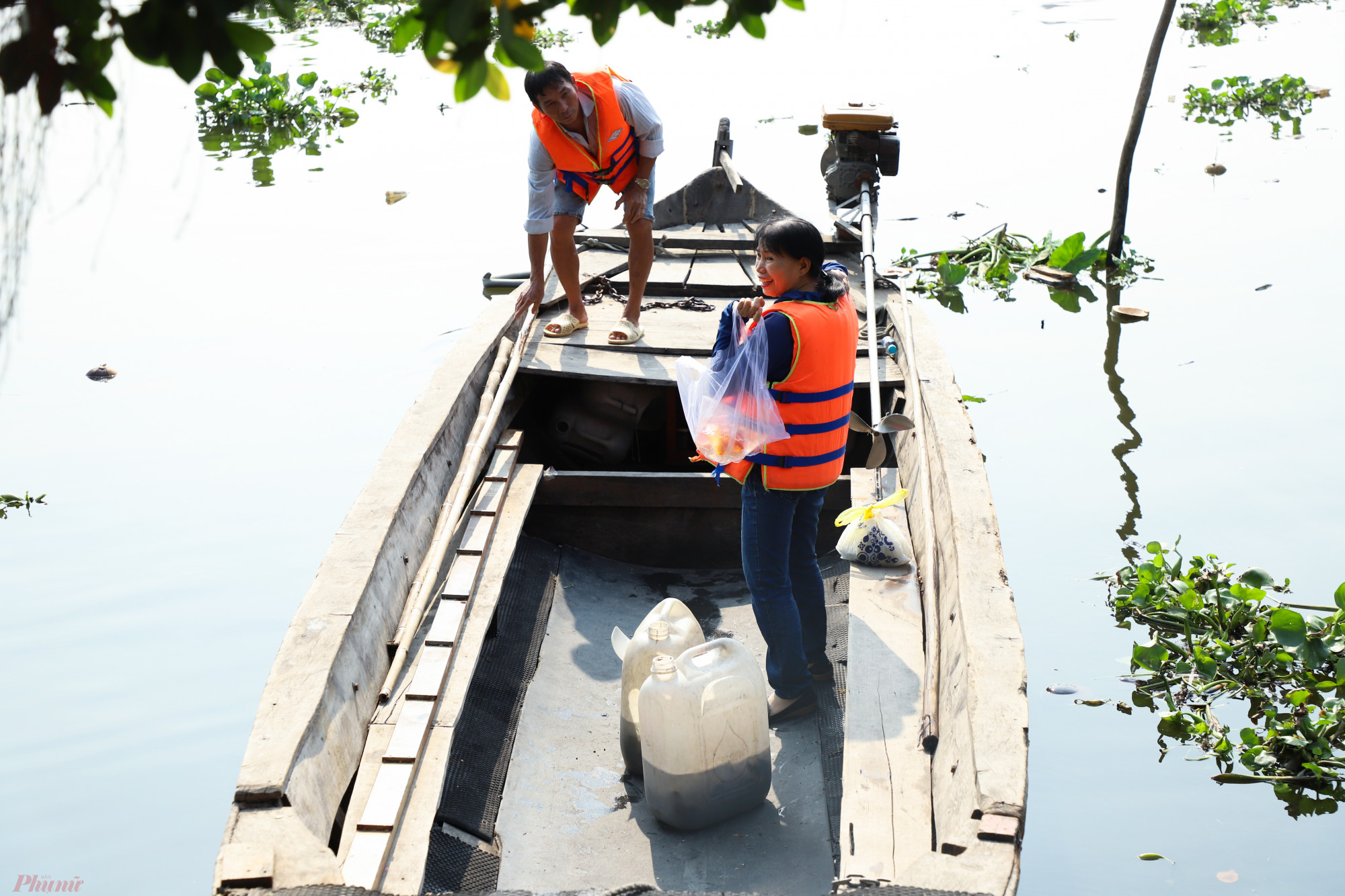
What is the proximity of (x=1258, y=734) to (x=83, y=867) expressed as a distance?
12.6 ft

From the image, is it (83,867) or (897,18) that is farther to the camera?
(897,18)

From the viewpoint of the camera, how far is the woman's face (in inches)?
103

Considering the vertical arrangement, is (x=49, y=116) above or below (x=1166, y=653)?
above

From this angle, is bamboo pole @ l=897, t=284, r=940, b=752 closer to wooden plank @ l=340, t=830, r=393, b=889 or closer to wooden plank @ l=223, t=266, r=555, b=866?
wooden plank @ l=340, t=830, r=393, b=889

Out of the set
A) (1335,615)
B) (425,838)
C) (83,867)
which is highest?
(425,838)

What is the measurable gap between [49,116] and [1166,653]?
3939mm

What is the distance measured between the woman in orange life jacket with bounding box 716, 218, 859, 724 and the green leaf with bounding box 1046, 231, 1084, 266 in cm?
600

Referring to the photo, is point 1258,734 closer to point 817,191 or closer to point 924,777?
point 924,777

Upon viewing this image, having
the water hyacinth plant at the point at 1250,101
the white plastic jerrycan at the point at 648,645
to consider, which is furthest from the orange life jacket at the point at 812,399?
the water hyacinth plant at the point at 1250,101

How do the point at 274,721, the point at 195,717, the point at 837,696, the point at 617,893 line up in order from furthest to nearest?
1. the point at 195,717
2. the point at 837,696
3. the point at 274,721
4. the point at 617,893

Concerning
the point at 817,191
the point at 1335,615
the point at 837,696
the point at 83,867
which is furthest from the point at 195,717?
the point at 817,191

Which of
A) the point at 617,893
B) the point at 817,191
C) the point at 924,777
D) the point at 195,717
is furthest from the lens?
the point at 817,191

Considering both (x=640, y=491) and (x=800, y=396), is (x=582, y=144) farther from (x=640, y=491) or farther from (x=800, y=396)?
(x=800, y=396)

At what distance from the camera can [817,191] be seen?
10914 millimetres
